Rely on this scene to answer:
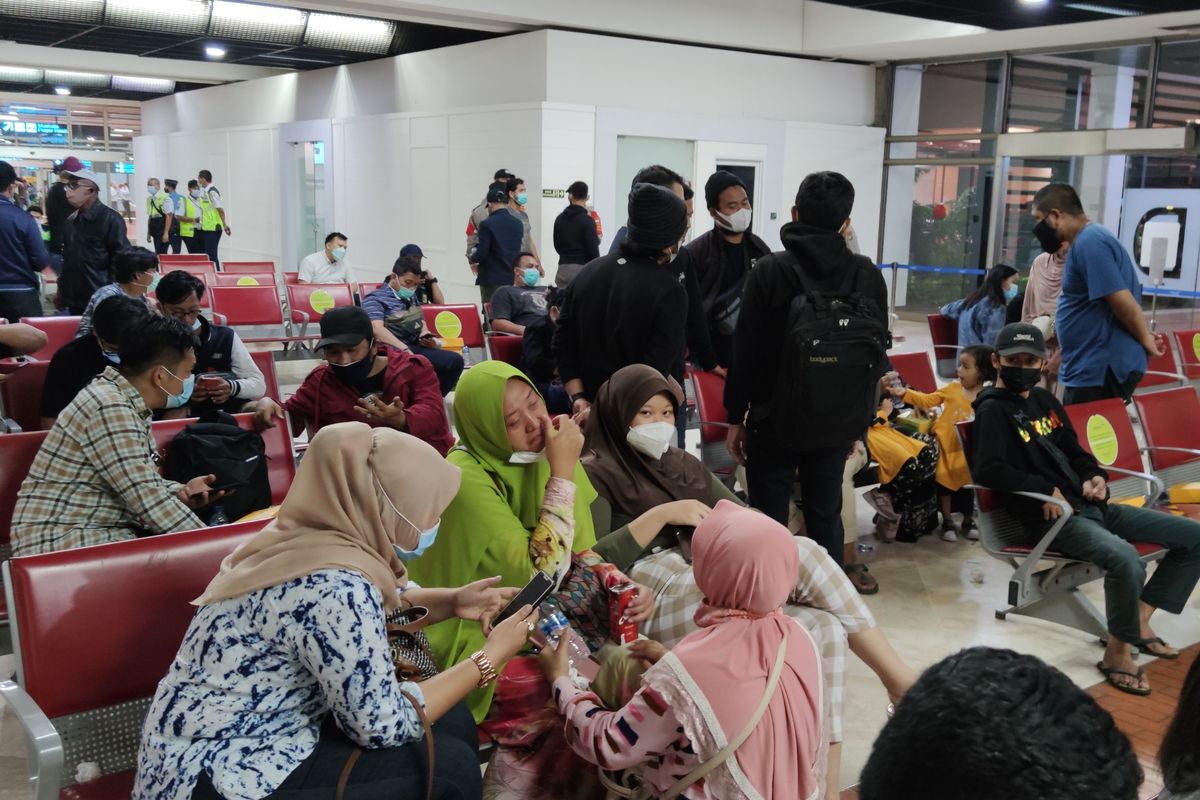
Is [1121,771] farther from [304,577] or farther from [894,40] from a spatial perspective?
[894,40]

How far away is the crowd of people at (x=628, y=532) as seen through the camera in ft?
5.74

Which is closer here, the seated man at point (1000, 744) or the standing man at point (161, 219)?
the seated man at point (1000, 744)

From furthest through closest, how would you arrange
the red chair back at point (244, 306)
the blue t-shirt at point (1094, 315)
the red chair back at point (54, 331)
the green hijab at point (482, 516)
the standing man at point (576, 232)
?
the standing man at point (576, 232) → the red chair back at point (244, 306) → the red chair back at point (54, 331) → the blue t-shirt at point (1094, 315) → the green hijab at point (482, 516)

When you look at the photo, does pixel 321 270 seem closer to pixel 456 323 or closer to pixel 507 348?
pixel 456 323

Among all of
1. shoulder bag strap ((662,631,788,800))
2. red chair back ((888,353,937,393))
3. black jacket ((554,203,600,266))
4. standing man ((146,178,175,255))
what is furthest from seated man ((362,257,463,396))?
standing man ((146,178,175,255))

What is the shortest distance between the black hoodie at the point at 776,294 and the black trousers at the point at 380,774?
1938 millimetres

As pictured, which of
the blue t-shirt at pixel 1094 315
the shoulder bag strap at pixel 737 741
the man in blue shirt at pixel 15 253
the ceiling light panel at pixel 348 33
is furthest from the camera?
the ceiling light panel at pixel 348 33

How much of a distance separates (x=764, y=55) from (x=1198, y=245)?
18.1ft

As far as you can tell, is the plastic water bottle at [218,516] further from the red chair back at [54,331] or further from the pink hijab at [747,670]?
the red chair back at [54,331]

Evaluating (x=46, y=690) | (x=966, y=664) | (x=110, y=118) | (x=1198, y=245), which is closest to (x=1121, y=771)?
(x=966, y=664)

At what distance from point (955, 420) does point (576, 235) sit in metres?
3.90

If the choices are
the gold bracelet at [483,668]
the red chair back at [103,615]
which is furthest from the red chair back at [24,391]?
the gold bracelet at [483,668]

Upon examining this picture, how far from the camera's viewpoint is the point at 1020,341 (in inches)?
156

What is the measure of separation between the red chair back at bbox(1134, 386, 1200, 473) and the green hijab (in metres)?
3.13
